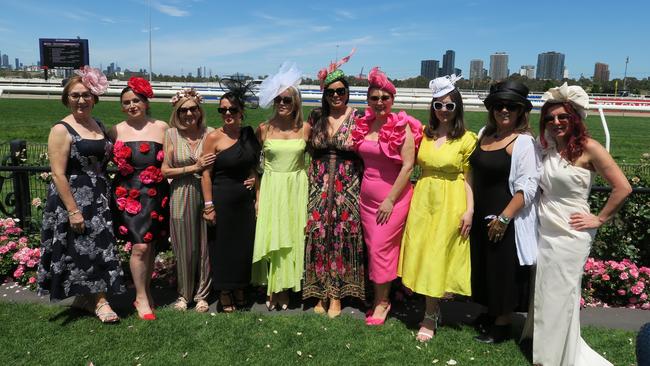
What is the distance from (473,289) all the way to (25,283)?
441 cm

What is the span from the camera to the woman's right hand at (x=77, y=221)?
3.94 metres

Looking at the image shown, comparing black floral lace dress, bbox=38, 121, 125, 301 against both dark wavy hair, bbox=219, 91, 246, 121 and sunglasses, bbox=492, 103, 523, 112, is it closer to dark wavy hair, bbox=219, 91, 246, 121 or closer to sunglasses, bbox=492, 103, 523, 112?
dark wavy hair, bbox=219, 91, 246, 121

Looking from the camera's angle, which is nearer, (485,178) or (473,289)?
(485,178)

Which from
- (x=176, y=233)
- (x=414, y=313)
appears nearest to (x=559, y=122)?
(x=414, y=313)

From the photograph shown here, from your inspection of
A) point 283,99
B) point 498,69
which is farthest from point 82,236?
point 498,69

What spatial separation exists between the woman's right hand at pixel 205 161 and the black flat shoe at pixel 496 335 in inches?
105

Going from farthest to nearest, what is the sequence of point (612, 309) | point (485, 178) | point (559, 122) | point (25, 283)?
point (25, 283) < point (612, 309) < point (485, 178) < point (559, 122)

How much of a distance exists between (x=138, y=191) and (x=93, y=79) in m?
0.99

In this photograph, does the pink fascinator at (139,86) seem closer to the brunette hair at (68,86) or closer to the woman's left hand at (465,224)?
the brunette hair at (68,86)

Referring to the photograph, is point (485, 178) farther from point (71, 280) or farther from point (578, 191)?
point (71, 280)

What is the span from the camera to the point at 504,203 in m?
3.72

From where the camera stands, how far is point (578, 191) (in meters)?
3.38

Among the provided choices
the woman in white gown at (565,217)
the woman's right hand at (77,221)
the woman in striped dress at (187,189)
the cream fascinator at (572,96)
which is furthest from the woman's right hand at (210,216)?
the cream fascinator at (572,96)

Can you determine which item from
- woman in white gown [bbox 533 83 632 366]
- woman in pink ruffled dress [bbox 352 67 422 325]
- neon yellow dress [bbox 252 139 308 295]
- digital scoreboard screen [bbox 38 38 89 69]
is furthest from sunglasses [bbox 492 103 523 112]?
digital scoreboard screen [bbox 38 38 89 69]
